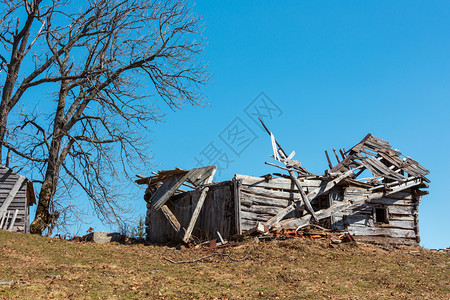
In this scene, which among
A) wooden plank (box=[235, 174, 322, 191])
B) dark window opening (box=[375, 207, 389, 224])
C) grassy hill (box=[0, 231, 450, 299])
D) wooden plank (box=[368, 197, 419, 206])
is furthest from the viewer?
dark window opening (box=[375, 207, 389, 224])

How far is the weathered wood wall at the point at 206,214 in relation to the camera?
53.6ft

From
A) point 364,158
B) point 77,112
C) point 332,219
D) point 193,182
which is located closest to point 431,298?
point 332,219

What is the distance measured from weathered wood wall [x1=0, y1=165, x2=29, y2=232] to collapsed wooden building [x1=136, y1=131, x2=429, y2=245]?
5268 mm

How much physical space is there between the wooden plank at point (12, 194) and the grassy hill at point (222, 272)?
9.87 feet

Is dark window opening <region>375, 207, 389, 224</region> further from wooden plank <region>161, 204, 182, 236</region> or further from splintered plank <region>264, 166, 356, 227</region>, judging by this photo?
wooden plank <region>161, 204, 182, 236</region>

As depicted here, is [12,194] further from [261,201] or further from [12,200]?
[261,201]

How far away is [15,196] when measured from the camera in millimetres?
18828

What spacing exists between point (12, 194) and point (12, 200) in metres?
0.31

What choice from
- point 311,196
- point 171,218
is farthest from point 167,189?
point 311,196

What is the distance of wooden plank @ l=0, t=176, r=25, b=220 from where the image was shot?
18.2 metres

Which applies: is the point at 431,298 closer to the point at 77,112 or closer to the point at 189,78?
the point at 189,78

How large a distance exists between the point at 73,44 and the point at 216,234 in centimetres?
1054

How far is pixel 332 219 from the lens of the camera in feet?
58.4

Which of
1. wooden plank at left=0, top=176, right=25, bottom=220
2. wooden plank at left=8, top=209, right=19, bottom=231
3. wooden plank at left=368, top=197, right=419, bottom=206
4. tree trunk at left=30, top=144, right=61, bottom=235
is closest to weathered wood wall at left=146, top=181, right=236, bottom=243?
tree trunk at left=30, top=144, right=61, bottom=235
